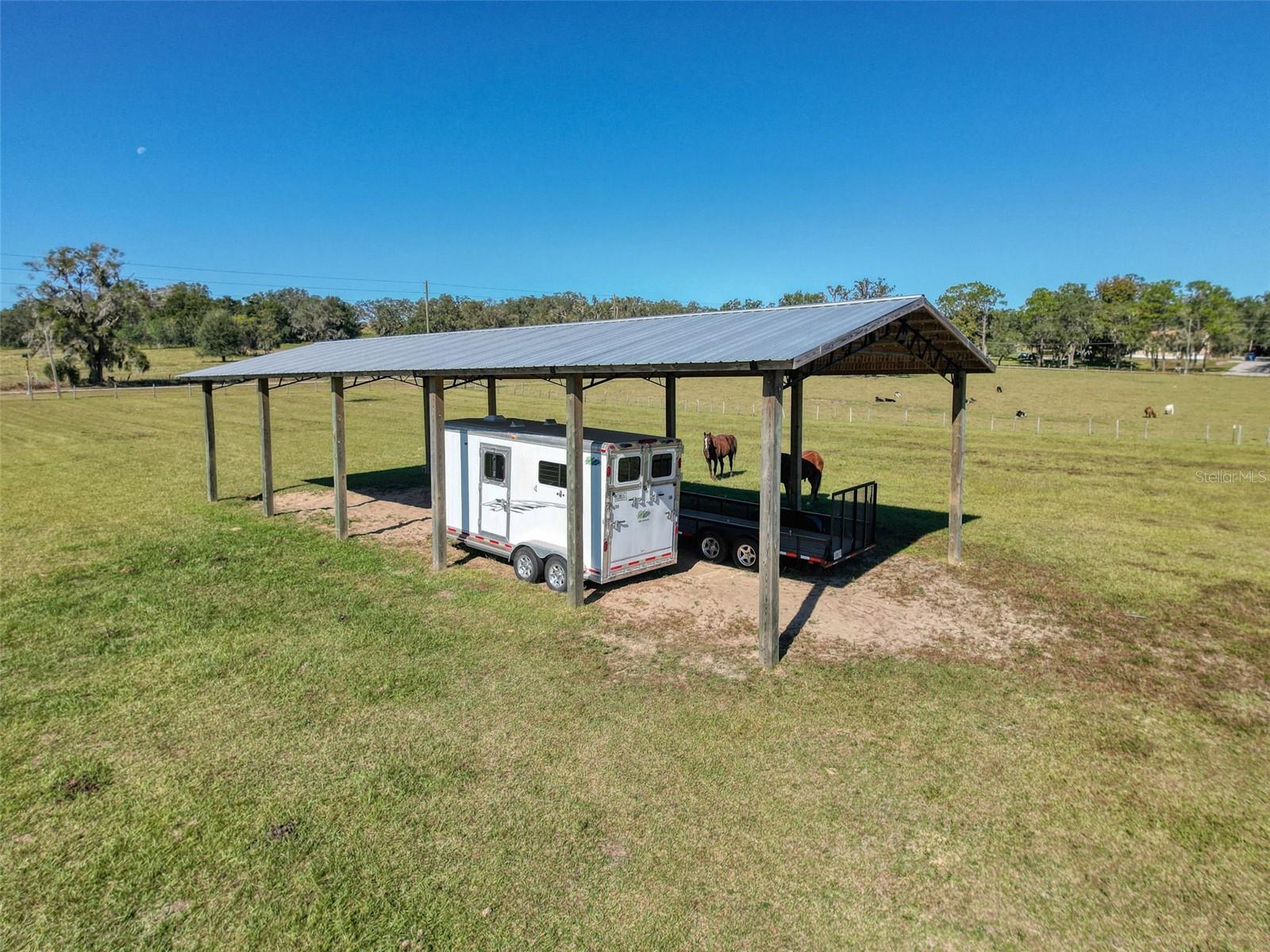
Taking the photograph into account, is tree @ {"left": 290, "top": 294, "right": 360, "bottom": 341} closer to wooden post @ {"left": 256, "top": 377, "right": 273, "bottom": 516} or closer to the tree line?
the tree line

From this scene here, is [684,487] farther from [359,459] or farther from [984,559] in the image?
[359,459]

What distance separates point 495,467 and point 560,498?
5.75ft

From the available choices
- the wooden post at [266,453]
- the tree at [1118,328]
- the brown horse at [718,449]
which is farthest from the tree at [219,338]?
the tree at [1118,328]

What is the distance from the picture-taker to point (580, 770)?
258 inches

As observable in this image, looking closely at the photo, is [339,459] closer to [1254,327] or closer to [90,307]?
[90,307]

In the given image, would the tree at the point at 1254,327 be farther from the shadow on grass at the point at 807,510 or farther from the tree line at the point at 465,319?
the shadow on grass at the point at 807,510

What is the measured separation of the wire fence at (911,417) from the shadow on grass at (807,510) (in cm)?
549

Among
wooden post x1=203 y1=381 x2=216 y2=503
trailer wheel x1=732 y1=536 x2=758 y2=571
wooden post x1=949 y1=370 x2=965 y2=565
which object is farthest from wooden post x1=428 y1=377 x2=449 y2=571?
wooden post x1=203 y1=381 x2=216 y2=503

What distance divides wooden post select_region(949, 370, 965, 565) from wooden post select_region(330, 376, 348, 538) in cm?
1163

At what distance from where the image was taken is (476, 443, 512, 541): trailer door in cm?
1249

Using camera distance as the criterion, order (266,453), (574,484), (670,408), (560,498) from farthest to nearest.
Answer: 1. (266,453)
2. (670,408)
3. (560,498)
4. (574,484)

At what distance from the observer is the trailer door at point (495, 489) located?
12492mm

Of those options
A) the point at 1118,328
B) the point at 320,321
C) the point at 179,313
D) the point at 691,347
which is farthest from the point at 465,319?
the point at 691,347

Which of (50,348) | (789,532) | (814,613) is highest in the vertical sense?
(50,348)
